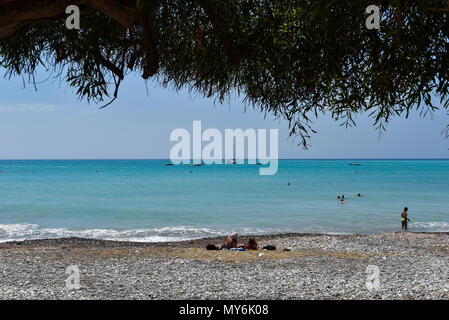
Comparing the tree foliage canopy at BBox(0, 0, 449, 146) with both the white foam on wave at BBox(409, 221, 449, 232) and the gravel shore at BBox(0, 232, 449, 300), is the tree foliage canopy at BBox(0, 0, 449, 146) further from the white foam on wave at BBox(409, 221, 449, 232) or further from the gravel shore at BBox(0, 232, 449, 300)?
the white foam on wave at BBox(409, 221, 449, 232)

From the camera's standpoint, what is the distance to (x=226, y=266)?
39.7 ft

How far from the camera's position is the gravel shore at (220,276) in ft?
27.9

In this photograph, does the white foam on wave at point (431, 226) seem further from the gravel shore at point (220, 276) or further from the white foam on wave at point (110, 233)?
the gravel shore at point (220, 276)

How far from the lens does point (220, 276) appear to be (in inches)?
412

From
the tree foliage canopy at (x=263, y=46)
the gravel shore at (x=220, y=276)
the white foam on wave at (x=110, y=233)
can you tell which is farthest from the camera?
the white foam on wave at (x=110, y=233)

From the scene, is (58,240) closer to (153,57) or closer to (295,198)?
(153,57)

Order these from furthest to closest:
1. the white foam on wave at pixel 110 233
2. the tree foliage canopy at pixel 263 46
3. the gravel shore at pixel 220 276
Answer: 1. the white foam on wave at pixel 110 233
2. the gravel shore at pixel 220 276
3. the tree foliage canopy at pixel 263 46

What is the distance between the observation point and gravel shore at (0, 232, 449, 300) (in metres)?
→ 8.50

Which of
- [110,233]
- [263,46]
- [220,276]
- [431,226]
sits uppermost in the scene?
[263,46]

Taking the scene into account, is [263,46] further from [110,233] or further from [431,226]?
[431,226]

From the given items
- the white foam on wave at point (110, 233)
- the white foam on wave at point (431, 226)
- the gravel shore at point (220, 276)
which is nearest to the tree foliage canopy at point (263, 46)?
the gravel shore at point (220, 276)

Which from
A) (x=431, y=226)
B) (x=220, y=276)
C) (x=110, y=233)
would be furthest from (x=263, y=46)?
(x=431, y=226)
